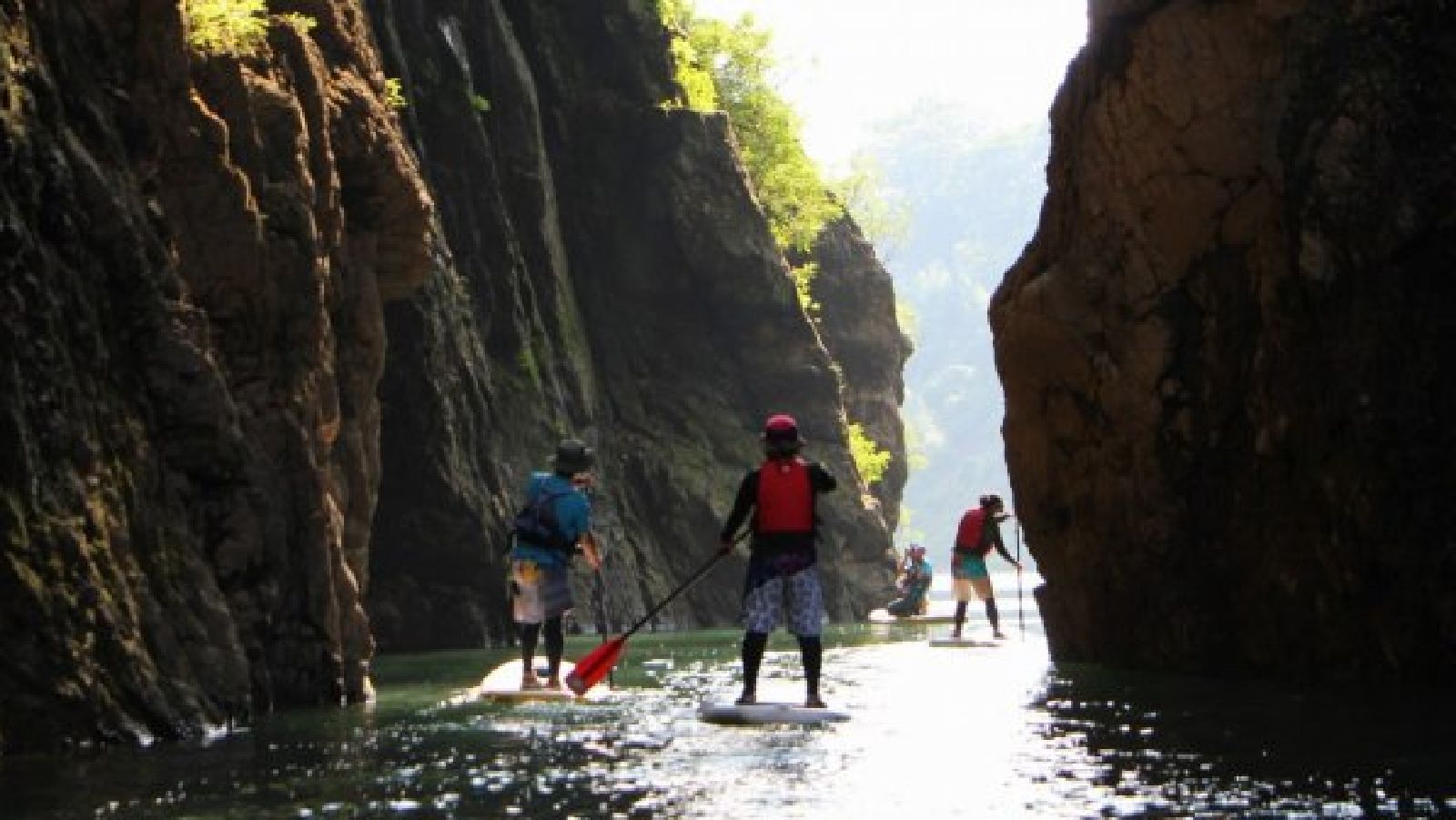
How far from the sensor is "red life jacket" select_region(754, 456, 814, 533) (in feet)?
49.8

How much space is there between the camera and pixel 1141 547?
66.5ft

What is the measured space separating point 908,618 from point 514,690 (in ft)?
79.0

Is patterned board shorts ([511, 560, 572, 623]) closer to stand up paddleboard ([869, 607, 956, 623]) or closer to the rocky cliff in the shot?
the rocky cliff

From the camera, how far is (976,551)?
27578 mm

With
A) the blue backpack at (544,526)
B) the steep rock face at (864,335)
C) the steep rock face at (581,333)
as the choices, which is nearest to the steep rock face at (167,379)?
the blue backpack at (544,526)

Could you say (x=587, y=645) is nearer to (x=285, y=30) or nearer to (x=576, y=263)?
(x=285, y=30)

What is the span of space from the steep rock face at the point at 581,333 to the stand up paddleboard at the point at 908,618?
4.68 metres

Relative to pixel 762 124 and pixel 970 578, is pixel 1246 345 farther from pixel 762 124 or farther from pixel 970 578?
pixel 762 124

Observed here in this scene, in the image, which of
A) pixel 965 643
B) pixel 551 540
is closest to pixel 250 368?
pixel 551 540

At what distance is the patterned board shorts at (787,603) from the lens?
15.2m

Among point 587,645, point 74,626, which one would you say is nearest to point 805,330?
point 587,645

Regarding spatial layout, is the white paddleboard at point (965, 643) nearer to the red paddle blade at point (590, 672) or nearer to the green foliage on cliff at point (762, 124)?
the red paddle blade at point (590, 672)

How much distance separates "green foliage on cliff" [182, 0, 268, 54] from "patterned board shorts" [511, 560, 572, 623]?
5584 millimetres

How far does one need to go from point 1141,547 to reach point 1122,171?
12.9 ft
